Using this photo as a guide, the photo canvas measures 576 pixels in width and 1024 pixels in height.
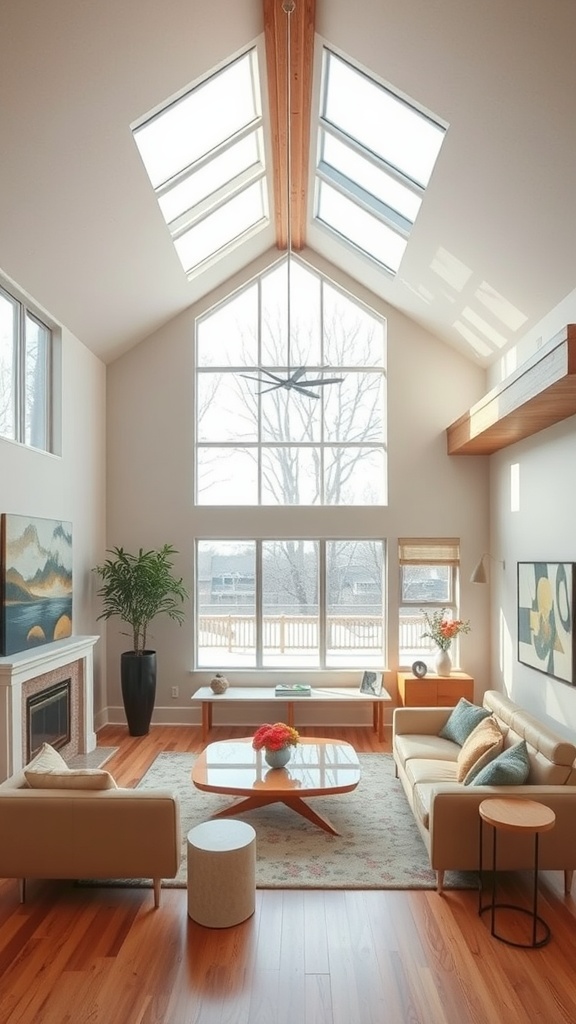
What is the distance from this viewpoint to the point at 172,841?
3432 mm

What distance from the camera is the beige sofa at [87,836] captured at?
3.42 metres

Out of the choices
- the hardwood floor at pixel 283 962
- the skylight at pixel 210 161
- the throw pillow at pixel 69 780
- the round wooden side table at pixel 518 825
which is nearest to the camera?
the hardwood floor at pixel 283 962

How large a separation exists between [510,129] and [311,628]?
5.07 metres

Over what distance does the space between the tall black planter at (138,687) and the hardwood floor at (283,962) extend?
304 cm

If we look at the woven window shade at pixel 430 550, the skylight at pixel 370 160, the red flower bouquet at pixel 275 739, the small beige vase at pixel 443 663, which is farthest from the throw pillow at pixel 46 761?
the skylight at pixel 370 160

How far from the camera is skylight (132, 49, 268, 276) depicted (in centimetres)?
494

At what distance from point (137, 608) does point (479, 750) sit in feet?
12.7

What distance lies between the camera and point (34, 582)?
18.2 feet

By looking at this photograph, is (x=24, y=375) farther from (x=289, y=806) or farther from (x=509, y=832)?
(x=509, y=832)

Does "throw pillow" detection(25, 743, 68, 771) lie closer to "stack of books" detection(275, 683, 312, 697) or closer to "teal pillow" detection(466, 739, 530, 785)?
"teal pillow" detection(466, 739, 530, 785)

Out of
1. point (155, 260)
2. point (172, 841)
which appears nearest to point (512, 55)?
point (155, 260)

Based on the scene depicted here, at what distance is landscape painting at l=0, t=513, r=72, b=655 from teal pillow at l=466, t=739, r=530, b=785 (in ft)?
11.4

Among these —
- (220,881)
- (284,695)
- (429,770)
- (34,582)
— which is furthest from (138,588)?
(220,881)

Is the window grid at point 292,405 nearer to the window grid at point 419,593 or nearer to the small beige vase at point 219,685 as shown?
the window grid at point 419,593
